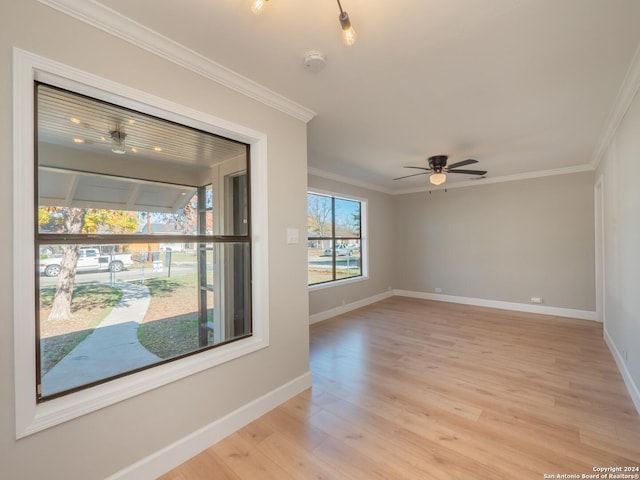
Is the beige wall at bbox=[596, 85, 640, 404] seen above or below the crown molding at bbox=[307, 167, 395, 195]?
below

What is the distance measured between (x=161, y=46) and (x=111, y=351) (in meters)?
1.87

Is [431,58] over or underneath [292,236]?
over

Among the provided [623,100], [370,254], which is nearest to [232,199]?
[623,100]

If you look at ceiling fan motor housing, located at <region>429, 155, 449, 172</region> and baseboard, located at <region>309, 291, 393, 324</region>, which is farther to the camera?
baseboard, located at <region>309, 291, 393, 324</region>

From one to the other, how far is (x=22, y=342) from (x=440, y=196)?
254 inches

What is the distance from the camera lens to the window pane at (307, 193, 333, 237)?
5051mm

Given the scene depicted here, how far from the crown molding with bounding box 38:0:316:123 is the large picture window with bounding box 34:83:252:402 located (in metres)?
0.38

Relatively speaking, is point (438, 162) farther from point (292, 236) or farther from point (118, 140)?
point (118, 140)

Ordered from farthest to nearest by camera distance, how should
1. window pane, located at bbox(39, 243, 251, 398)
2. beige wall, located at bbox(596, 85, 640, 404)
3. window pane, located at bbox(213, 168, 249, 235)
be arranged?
1. window pane, located at bbox(213, 168, 249, 235)
2. beige wall, located at bbox(596, 85, 640, 404)
3. window pane, located at bbox(39, 243, 251, 398)

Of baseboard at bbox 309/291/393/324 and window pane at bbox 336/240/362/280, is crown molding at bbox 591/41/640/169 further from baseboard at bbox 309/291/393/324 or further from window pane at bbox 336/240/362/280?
baseboard at bbox 309/291/393/324

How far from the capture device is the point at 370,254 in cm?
607

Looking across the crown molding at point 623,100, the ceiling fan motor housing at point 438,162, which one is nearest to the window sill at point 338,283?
the ceiling fan motor housing at point 438,162

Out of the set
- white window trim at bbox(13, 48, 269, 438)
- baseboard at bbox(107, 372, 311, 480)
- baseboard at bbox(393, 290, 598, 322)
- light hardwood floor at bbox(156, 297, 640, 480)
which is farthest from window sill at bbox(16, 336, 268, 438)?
baseboard at bbox(393, 290, 598, 322)

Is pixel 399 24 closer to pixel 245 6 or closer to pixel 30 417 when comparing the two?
pixel 245 6
